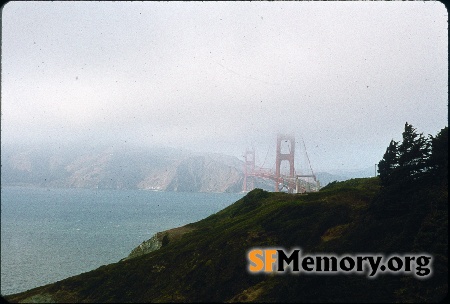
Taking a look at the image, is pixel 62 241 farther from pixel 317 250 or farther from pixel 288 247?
pixel 317 250

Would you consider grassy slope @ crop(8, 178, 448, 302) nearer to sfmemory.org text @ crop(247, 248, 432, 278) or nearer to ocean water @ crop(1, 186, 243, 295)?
sfmemory.org text @ crop(247, 248, 432, 278)

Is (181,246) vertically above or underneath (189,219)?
above

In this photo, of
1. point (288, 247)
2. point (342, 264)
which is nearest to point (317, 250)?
point (342, 264)

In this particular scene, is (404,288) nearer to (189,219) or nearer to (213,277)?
(213,277)

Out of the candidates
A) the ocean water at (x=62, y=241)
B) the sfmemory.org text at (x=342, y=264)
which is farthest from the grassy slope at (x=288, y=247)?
the ocean water at (x=62, y=241)

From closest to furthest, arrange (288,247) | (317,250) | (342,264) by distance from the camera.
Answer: (342,264)
(317,250)
(288,247)

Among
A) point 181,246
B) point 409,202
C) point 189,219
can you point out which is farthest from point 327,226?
point 189,219
